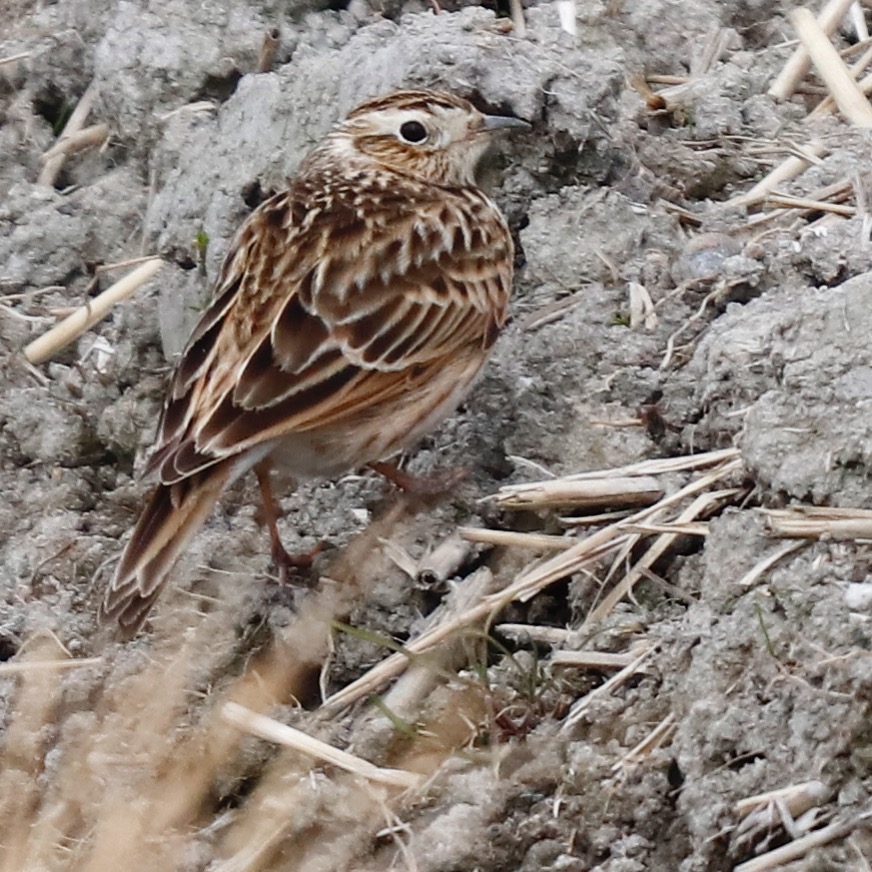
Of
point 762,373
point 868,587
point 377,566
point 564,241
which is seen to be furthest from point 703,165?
point 868,587

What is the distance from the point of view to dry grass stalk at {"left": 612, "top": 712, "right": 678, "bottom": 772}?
416 cm

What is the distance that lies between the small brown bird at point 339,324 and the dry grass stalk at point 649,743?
4.08 feet

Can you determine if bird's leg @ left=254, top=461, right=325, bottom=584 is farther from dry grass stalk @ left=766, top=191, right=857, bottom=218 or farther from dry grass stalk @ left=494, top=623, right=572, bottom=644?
dry grass stalk @ left=766, top=191, right=857, bottom=218

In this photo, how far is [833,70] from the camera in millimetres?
6277

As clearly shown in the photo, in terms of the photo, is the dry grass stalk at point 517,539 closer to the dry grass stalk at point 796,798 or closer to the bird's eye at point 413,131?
the dry grass stalk at point 796,798

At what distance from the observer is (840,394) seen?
457 centimetres

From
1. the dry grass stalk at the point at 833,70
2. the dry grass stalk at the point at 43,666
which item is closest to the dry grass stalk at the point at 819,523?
the dry grass stalk at the point at 43,666

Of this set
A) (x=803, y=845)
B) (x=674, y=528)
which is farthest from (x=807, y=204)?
(x=803, y=845)

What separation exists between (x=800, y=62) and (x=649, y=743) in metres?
3.04

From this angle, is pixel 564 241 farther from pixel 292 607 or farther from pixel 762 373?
pixel 292 607

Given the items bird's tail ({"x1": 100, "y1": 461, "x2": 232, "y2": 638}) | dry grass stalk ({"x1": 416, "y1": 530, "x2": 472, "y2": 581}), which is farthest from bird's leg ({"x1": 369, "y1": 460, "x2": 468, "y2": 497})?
bird's tail ({"x1": 100, "y1": 461, "x2": 232, "y2": 638})

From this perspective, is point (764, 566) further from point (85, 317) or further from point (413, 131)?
point (85, 317)

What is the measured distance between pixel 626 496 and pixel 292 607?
0.94 meters

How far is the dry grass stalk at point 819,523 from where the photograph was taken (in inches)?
167
